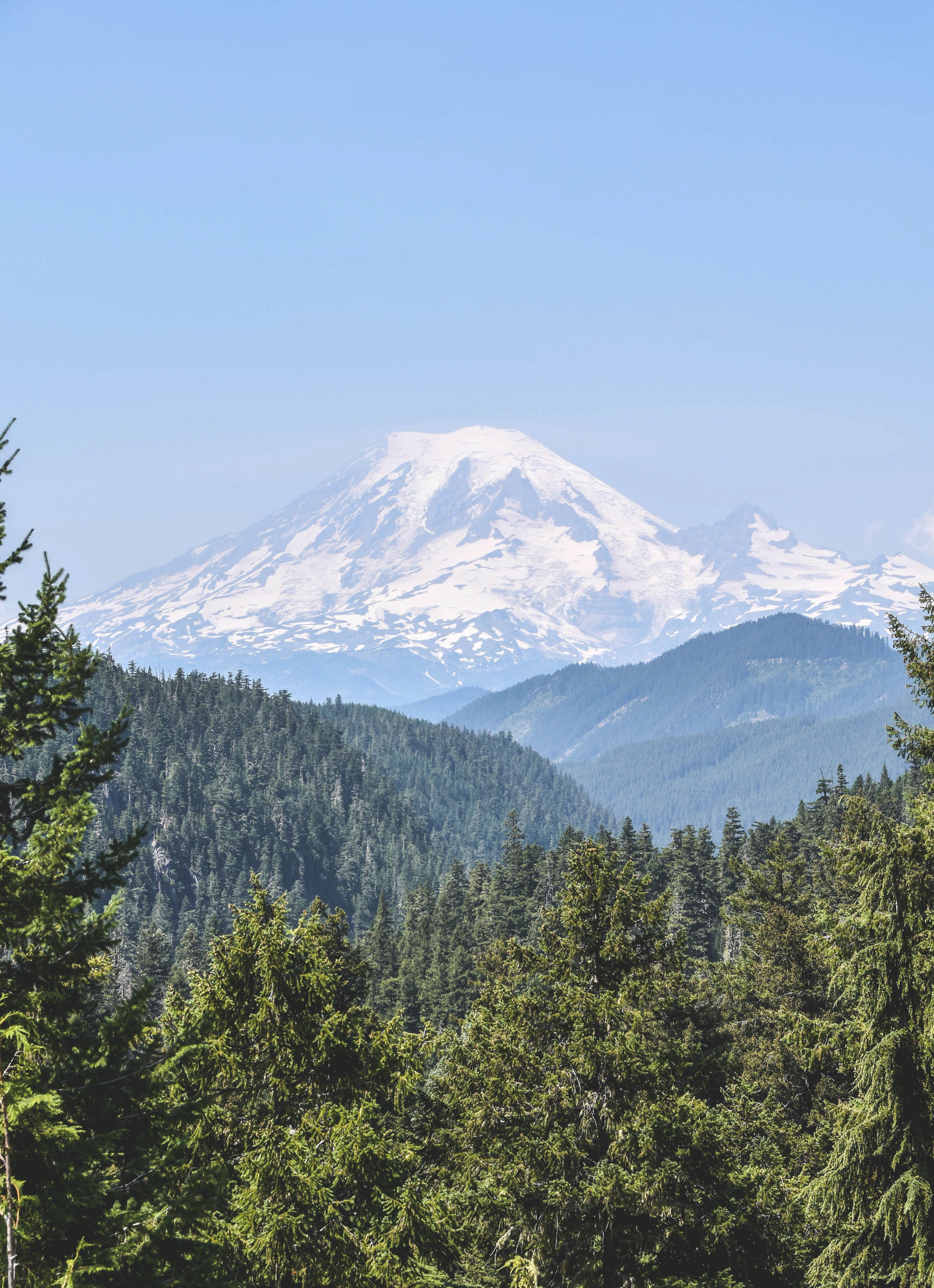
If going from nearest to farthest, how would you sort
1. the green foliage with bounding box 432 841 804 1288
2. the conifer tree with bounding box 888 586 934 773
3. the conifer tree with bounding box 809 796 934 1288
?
1. the conifer tree with bounding box 809 796 934 1288
2. the conifer tree with bounding box 888 586 934 773
3. the green foliage with bounding box 432 841 804 1288

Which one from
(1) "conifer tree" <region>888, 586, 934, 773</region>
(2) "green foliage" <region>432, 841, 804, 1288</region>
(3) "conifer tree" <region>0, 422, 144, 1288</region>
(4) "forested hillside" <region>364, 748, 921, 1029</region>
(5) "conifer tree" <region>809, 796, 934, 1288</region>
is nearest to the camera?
(3) "conifer tree" <region>0, 422, 144, 1288</region>

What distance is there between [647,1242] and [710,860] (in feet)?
217

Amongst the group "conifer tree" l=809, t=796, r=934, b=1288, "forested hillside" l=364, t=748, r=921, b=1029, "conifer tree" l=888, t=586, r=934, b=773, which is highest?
"conifer tree" l=888, t=586, r=934, b=773

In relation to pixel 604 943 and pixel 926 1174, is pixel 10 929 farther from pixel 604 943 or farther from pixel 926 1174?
pixel 926 1174

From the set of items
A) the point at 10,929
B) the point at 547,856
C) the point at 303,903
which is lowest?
the point at 303,903

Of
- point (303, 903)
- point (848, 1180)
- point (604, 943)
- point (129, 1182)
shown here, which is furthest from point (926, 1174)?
point (303, 903)

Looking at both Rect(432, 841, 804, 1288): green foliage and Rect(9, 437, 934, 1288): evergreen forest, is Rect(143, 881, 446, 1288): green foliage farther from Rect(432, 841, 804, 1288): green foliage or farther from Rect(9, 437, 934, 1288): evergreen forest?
Rect(432, 841, 804, 1288): green foliage

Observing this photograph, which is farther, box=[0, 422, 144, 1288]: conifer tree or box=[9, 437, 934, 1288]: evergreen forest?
box=[9, 437, 934, 1288]: evergreen forest

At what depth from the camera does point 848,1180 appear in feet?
51.3

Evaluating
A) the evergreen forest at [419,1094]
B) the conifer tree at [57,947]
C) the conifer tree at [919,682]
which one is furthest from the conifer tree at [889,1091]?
the conifer tree at [57,947]

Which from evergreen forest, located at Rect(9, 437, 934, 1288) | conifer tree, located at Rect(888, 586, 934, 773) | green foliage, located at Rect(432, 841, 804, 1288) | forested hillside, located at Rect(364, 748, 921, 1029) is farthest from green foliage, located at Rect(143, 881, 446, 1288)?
forested hillside, located at Rect(364, 748, 921, 1029)

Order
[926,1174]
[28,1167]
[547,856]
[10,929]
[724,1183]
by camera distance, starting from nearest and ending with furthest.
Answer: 1. [28,1167]
2. [10,929]
3. [926,1174]
4. [724,1183]
5. [547,856]

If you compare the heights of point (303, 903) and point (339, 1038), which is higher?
point (339, 1038)

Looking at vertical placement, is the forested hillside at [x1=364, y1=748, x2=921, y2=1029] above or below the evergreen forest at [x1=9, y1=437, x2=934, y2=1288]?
below
